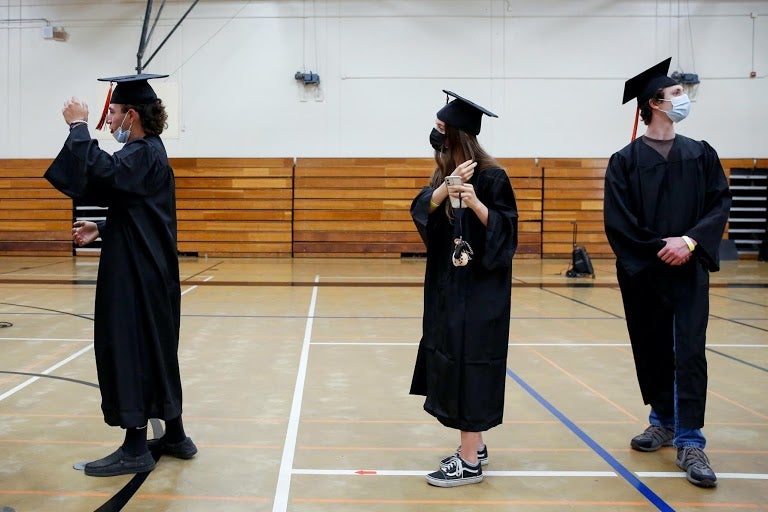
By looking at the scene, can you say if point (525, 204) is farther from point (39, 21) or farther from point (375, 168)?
point (39, 21)

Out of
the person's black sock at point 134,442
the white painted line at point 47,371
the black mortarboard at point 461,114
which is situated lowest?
the white painted line at point 47,371

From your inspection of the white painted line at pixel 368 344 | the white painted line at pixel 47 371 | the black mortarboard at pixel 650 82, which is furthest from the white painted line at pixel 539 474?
the white painted line at pixel 368 344

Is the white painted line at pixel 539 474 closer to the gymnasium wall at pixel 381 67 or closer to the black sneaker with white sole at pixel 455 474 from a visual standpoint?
the black sneaker with white sole at pixel 455 474

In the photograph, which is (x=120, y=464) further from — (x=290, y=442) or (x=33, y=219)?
(x=33, y=219)

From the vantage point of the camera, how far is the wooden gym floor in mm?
3055

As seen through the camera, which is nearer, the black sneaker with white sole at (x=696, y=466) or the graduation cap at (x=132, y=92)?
the black sneaker with white sole at (x=696, y=466)

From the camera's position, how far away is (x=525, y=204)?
17.6 metres

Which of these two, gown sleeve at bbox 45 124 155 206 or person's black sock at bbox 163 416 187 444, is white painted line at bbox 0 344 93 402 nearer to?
person's black sock at bbox 163 416 187 444

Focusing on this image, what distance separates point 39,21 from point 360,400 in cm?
1645

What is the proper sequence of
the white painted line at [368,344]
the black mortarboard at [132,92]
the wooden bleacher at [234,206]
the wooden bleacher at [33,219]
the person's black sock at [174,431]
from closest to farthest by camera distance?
1. the black mortarboard at [132,92]
2. the person's black sock at [174,431]
3. the white painted line at [368,344]
4. the wooden bleacher at [234,206]
5. the wooden bleacher at [33,219]

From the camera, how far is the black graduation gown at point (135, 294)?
321cm

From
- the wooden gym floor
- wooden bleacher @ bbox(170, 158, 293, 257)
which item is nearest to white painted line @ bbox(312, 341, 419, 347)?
the wooden gym floor

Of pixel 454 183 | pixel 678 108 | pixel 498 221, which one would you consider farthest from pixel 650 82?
pixel 454 183

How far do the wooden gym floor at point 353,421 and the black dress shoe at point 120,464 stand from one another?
4 centimetres
